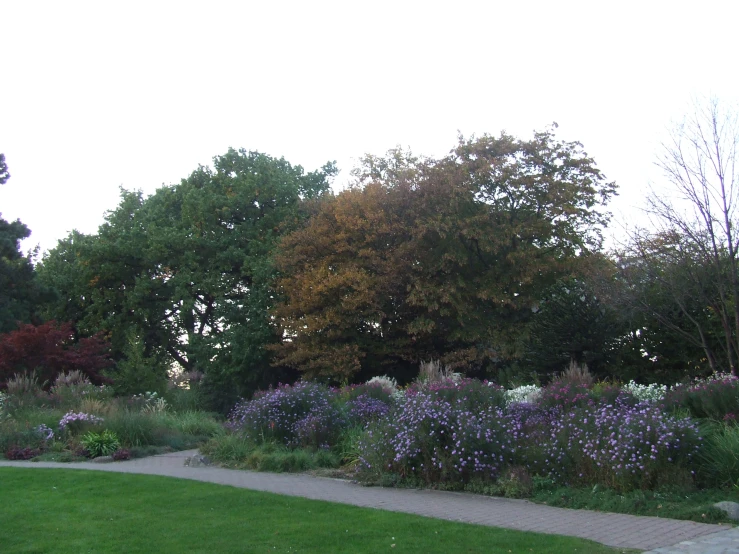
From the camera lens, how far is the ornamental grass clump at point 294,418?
1425 cm

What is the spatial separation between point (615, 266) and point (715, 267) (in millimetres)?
4658

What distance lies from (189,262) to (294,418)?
18868mm

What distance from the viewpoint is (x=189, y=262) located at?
32.2 meters

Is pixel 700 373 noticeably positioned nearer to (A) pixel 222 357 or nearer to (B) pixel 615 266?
(B) pixel 615 266

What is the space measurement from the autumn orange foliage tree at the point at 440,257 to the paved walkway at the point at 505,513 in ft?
44.3

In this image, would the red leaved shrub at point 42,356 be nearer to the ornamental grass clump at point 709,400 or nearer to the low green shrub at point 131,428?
the low green shrub at point 131,428

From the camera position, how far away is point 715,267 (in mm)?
15219

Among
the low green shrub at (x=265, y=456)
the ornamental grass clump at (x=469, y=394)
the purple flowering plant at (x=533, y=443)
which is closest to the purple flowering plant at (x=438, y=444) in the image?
the purple flowering plant at (x=533, y=443)

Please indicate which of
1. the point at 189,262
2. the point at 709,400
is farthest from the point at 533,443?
the point at 189,262

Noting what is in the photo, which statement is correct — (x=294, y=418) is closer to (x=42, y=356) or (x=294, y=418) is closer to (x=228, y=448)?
(x=228, y=448)

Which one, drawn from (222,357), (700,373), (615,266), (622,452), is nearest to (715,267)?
(615,266)

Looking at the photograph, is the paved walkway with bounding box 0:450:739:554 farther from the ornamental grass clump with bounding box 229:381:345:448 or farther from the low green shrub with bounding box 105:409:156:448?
the low green shrub with bounding box 105:409:156:448

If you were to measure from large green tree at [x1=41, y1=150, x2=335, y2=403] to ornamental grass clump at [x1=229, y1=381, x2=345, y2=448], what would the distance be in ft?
46.7

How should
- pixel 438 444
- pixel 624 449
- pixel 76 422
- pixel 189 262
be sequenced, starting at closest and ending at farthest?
pixel 624 449 < pixel 438 444 < pixel 76 422 < pixel 189 262
